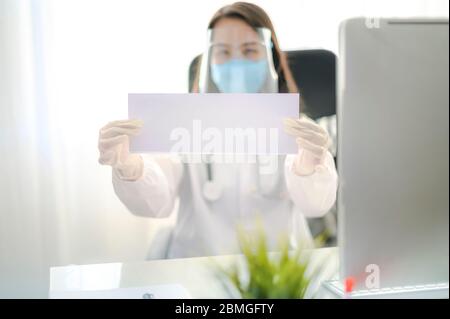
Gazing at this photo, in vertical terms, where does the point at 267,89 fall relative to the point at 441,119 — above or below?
above

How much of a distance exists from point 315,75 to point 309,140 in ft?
1.21

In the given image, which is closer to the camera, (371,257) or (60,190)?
(371,257)

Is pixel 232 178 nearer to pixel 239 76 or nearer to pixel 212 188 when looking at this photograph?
pixel 212 188

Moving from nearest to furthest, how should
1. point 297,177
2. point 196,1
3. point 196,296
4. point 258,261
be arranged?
point 258,261, point 196,296, point 297,177, point 196,1

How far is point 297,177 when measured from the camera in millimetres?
724

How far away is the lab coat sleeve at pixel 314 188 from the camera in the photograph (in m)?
0.66

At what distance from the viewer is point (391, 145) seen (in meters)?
0.48

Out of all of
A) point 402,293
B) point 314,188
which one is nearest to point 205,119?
point 314,188

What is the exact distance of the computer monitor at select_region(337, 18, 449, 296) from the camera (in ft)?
1.56

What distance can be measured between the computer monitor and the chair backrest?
1.25ft

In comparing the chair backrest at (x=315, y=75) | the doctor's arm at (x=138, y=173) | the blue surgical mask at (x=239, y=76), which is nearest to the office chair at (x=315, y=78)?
the chair backrest at (x=315, y=75)
